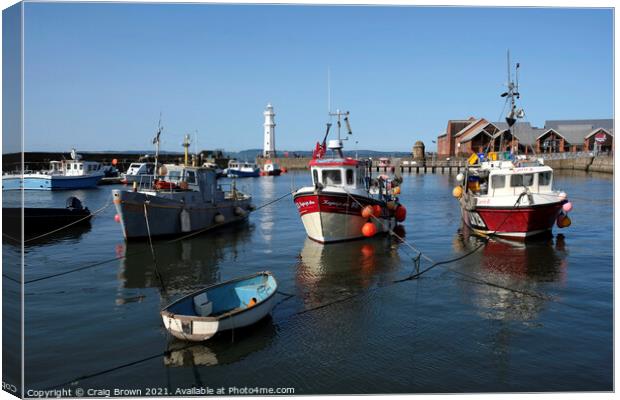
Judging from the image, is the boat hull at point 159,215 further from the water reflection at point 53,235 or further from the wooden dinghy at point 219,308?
the wooden dinghy at point 219,308

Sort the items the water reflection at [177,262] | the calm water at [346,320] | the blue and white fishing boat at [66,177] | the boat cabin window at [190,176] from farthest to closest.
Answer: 1. the blue and white fishing boat at [66,177]
2. the boat cabin window at [190,176]
3. the water reflection at [177,262]
4. the calm water at [346,320]

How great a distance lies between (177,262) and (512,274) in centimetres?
1255

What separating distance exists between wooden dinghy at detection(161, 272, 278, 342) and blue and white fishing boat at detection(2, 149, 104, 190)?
156 ft

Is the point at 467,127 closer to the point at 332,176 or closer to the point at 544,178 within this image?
the point at 544,178

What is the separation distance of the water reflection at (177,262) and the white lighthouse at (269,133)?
314 feet

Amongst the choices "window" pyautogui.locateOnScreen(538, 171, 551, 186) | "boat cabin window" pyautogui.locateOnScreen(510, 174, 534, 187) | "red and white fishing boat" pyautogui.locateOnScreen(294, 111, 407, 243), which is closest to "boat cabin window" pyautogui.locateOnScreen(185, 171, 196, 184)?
"red and white fishing boat" pyautogui.locateOnScreen(294, 111, 407, 243)

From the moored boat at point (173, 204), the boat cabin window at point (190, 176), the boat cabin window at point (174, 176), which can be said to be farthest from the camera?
the boat cabin window at point (190, 176)

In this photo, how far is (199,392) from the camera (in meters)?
9.41

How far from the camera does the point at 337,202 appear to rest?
23.9 metres

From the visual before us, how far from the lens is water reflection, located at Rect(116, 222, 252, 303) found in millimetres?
17953

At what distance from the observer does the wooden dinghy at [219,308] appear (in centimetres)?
1186

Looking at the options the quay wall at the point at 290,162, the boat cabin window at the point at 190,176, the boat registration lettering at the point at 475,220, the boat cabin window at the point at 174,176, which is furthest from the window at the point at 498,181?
the quay wall at the point at 290,162

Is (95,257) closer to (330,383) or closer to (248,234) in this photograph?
(248,234)

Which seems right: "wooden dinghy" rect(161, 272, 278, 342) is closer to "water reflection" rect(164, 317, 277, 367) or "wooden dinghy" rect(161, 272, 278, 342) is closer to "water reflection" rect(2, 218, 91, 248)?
"water reflection" rect(164, 317, 277, 367)
